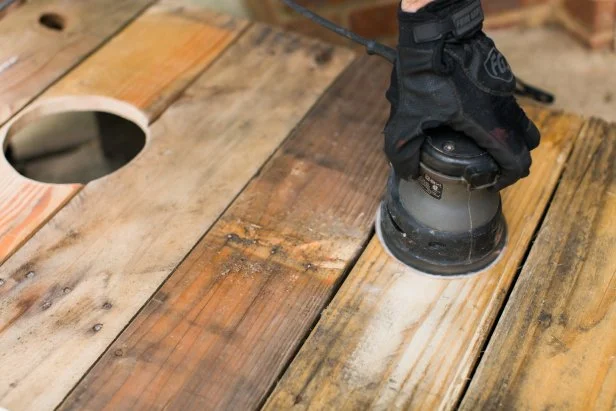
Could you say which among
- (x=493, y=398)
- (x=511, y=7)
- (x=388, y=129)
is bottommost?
(x=511, y=7)

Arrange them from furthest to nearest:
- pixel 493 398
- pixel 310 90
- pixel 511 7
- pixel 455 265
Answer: pixel 511 7 < pixel 310 90 < pixel 455 265 < pixel 493 398

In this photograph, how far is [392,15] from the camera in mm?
1910

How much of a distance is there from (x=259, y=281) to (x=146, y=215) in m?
0.21

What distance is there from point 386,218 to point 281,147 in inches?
9.2

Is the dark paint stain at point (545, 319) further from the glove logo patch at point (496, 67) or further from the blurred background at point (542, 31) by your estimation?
the blurred background at point (542, 31)

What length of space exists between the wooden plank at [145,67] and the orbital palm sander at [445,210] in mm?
337

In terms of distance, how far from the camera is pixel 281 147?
1.25 m

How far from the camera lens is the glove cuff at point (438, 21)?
916 mm

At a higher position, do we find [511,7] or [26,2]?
[26,2]

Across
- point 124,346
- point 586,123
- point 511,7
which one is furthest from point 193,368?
point 511,7

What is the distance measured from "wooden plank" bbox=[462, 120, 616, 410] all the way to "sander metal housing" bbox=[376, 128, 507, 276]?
0.07 m

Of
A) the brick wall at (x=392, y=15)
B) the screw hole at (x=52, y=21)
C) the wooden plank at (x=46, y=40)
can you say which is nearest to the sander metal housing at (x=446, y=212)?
the wooden plank at (x=46, y=40)

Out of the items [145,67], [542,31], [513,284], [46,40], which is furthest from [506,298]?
[542,31]

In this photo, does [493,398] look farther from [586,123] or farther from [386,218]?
[586,123]
